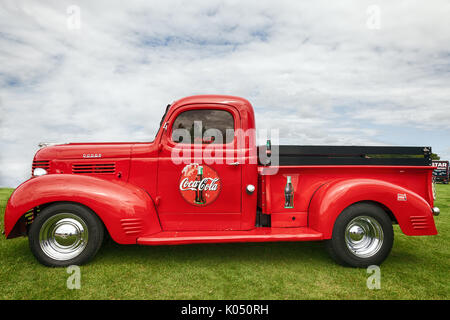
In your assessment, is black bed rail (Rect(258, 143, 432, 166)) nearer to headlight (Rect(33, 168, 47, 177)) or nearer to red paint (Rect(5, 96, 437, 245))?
red paint (Rect(5, 96, 437, 245))

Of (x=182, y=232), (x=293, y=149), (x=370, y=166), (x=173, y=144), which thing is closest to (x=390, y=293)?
(x=370, y=166)

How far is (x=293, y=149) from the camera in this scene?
357 cm

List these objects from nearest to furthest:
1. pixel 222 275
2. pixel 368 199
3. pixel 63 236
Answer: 1. pixel 222 275
2. pixel 63 236
3. pixel 368 199

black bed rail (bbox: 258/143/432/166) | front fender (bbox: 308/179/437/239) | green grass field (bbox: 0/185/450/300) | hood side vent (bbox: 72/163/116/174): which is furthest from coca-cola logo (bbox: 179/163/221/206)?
front fender (bbox: 308/179/437/239)

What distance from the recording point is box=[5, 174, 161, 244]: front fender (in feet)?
10.9

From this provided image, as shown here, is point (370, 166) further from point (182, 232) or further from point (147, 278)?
point (147, 278)

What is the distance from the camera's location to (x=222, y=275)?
3.27 m

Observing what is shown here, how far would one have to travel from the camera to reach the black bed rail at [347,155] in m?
3.56

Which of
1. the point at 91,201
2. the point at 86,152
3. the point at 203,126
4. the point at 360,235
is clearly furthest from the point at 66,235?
the point at 360,235

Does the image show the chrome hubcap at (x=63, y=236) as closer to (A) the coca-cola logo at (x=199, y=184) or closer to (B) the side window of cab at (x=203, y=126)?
(A) the coca-cola logo at (x=199, y=184)

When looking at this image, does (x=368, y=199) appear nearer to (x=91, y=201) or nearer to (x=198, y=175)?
(x=198, y=175)

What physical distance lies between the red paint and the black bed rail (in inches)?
3.3

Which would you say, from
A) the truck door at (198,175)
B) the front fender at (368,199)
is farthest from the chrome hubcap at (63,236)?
the front fender at (368,199)

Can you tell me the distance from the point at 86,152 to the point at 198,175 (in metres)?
1.53
